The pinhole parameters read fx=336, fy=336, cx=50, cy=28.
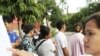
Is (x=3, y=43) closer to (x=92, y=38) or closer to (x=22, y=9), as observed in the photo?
(x=92, y=38)

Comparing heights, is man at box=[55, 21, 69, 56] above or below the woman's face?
below

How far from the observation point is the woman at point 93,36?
2.03m

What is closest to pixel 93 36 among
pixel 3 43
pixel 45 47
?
pixel 3 43

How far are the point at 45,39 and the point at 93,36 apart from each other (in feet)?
11.4

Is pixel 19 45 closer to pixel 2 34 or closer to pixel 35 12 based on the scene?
pixel 2 34

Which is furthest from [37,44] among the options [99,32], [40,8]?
[40,8]

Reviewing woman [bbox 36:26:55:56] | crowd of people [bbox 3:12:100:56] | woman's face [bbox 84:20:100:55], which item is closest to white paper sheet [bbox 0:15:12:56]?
crowd of people [bbox 3:12:100:56]

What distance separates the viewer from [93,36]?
2.05 meters

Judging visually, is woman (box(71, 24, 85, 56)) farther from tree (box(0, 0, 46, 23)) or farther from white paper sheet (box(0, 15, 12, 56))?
tree (box(0, 0, 46, 23))

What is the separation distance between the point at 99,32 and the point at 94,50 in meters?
0.11

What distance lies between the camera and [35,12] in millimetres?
23828

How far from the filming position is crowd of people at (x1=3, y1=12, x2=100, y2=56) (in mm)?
2043

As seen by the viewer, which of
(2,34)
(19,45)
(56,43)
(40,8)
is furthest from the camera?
(40,8)

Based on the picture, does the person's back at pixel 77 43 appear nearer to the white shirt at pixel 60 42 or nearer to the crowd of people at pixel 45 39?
the crowd of people at pixel 45 39
